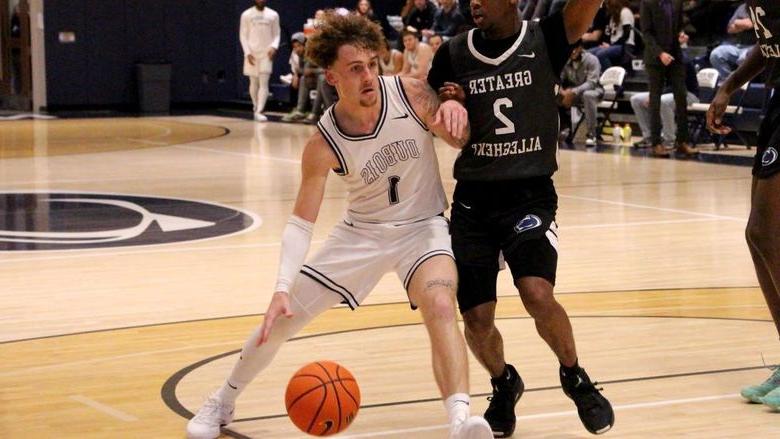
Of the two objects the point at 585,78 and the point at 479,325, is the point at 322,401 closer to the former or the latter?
the point at 479,325

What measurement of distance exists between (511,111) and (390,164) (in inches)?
21.0

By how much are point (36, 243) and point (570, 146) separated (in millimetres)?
9880

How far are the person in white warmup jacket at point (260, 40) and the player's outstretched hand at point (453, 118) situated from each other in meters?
21.4

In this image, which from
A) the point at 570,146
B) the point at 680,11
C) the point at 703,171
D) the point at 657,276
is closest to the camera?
the point at 657,276

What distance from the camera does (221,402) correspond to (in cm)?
554

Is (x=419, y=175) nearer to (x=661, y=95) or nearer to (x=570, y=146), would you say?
(x=661, y=95)

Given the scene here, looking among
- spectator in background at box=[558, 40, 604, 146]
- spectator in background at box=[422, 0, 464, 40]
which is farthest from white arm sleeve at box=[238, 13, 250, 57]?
spectator in background at box=[558, 40, 604, 146]

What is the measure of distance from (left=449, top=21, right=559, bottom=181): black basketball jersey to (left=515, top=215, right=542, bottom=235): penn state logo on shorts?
0.56 feet

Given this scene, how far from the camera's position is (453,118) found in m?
5.23

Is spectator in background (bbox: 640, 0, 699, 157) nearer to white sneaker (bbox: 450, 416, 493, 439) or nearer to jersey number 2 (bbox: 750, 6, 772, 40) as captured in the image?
jersey number 2 (bbox: 750, 6, 772, 40)

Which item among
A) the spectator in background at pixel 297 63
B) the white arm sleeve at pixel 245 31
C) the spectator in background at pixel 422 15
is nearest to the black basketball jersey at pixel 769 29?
the spectator in background at pixel 422 15

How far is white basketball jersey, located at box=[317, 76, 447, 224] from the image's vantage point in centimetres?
539

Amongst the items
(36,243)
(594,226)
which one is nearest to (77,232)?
(36,243)

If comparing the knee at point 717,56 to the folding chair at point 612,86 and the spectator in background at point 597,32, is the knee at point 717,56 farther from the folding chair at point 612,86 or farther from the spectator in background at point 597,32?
the spectator in background at point 597,32
